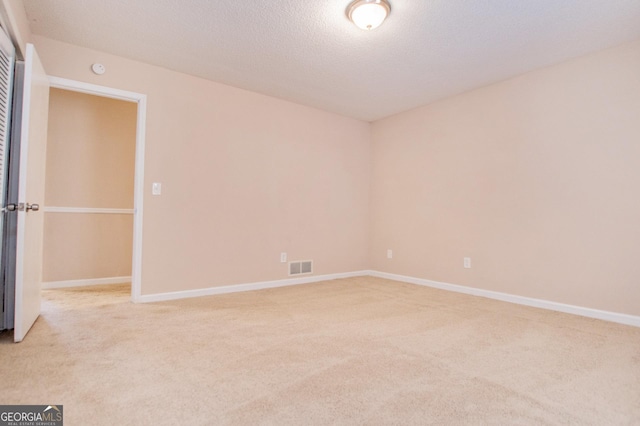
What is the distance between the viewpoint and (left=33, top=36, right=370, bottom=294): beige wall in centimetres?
316

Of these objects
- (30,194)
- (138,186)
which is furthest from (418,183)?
(30,194)

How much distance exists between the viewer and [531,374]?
1725 millimetres

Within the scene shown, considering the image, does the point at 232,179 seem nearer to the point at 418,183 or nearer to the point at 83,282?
the point at 83,282

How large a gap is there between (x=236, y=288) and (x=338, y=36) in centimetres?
273

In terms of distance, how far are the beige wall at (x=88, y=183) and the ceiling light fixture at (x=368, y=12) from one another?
11.0 ft

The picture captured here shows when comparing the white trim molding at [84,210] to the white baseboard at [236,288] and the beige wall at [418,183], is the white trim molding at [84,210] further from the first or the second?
the white baseboard at [236,288]

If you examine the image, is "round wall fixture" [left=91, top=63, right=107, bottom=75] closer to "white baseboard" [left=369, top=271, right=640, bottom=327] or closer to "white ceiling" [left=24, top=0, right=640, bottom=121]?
"white ceiling" [left=24, top=0, right=640, bottom=121]

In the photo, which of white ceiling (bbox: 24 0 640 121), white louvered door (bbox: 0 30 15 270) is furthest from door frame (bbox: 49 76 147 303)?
white louvered door (bbox: 0 30 15 270)

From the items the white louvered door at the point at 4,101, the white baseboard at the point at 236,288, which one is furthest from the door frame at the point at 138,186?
the white louvered door at the point at 4,101

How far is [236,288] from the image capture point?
366cm

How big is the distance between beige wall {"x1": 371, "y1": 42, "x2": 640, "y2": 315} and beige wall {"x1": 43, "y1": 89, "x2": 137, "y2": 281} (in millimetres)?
3683

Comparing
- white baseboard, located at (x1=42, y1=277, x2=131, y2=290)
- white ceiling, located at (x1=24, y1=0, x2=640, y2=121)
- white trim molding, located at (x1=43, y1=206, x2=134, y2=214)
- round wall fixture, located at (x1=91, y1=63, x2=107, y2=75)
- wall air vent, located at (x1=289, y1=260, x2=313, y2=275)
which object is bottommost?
white baseboard, located at (x1=42, y1=277, x2=131, y2=290)

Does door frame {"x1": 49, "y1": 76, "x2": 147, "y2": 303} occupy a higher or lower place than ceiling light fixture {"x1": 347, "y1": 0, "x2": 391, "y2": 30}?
lower

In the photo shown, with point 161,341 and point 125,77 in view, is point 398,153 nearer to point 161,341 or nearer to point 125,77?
point 125,77
